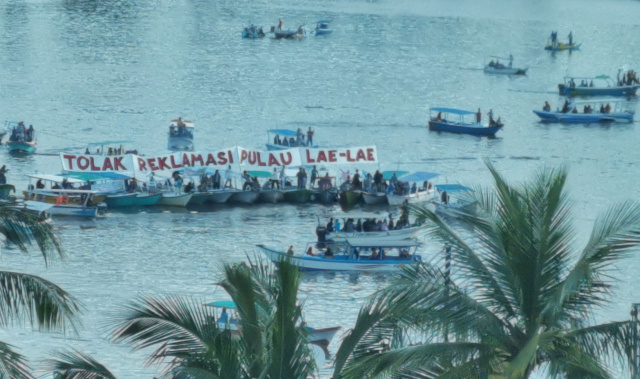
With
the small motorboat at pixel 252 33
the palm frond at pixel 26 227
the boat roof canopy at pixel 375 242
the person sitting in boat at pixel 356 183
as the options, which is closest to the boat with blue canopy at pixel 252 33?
the small motorboat at pixel 252 33

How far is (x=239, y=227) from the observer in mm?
52250

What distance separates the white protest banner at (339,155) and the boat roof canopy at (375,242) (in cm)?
1166

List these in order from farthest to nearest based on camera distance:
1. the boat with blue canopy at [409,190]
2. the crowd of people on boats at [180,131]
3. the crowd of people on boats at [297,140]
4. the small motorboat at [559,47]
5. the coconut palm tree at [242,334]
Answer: the small motorboat at [559,47], the crowd of people on boats at [180,131], the crowd of people on boats at [297,140], the boat with blue canopy at [409,190], the coconut palm tree at [242,334]

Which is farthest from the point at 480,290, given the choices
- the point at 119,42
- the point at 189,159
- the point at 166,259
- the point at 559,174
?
the point at 119,42

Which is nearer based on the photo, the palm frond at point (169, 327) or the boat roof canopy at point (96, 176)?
the palm frond at point (169, 327)

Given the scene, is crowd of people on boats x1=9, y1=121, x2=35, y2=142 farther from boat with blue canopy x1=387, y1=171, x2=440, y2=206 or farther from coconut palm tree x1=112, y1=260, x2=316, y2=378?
coconut palm tree x1=112, y1=260, x2=316, y2=378

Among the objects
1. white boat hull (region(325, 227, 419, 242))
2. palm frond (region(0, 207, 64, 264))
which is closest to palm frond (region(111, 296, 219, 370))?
palm frond (region(0, 207, 64, 264))

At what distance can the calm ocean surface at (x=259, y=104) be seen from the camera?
43.6 m

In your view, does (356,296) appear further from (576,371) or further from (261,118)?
(261,118)

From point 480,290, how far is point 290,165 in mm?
42615

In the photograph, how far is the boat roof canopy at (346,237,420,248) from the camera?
45.4m

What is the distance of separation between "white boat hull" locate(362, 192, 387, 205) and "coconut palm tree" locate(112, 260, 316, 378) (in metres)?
42.1

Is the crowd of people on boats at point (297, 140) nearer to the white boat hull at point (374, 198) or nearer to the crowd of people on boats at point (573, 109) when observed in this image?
the white boat hull at point (374, 198)

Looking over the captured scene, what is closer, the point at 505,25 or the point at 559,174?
the point at 559,174
